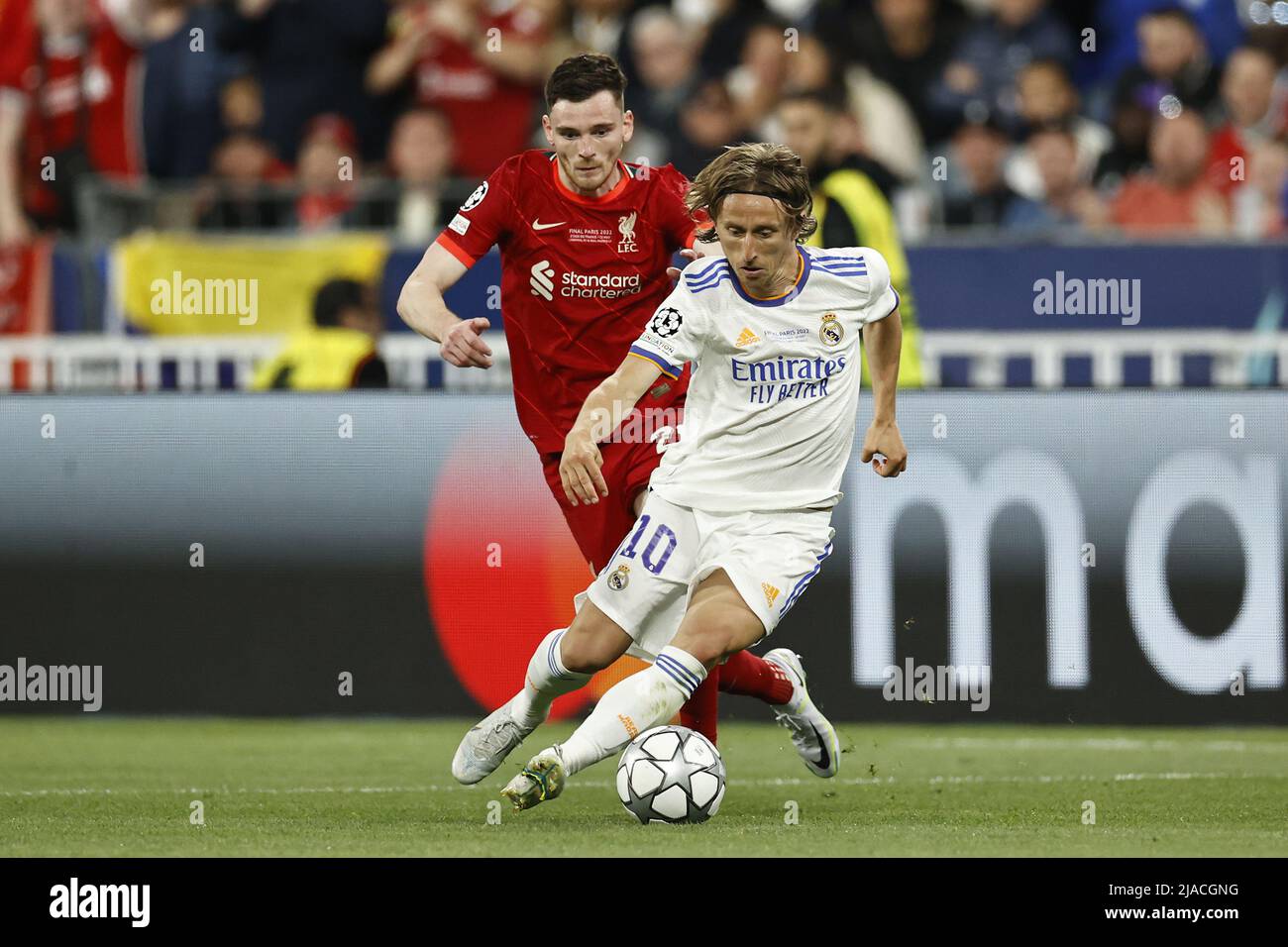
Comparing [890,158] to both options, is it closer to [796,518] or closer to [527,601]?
[527,601]

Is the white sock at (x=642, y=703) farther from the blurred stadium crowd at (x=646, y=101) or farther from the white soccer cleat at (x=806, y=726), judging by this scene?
the blurred stadium crowd at (x=646, y=101)

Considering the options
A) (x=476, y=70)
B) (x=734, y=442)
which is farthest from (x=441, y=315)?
(x=476, y=70)

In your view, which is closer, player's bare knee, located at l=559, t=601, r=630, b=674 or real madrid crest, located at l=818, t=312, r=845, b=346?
real madrid crest, located at l=818, t=312, r=845, b=346

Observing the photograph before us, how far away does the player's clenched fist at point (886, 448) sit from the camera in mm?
7207

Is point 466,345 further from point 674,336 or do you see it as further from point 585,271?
point 585,271

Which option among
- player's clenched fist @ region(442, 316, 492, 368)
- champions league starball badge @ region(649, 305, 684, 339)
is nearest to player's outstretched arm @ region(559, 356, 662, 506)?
champions league starball badge @ region(649, 305, 684, 339)

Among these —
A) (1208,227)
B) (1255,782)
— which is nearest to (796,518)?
(1255,782)

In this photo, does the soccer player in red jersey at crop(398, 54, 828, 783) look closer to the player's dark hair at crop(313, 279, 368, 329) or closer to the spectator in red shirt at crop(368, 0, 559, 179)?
the player's dark hair at crop(313, 279, 368, 329)

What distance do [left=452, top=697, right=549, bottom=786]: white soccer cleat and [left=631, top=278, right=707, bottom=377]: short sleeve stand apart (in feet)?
4.57

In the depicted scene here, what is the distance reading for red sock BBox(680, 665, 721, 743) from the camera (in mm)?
7660

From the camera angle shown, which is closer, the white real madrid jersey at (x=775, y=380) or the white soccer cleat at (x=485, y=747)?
the white real madrid jersey at (x=775, y=380)

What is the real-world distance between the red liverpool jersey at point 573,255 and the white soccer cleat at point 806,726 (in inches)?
42.8

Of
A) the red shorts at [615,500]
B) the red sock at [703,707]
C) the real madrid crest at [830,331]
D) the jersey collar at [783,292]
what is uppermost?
the jersey collar at [783,292]

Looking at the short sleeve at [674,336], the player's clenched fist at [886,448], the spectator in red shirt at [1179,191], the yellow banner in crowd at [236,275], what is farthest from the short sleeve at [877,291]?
the spectator in red shirt at [1179,191]
